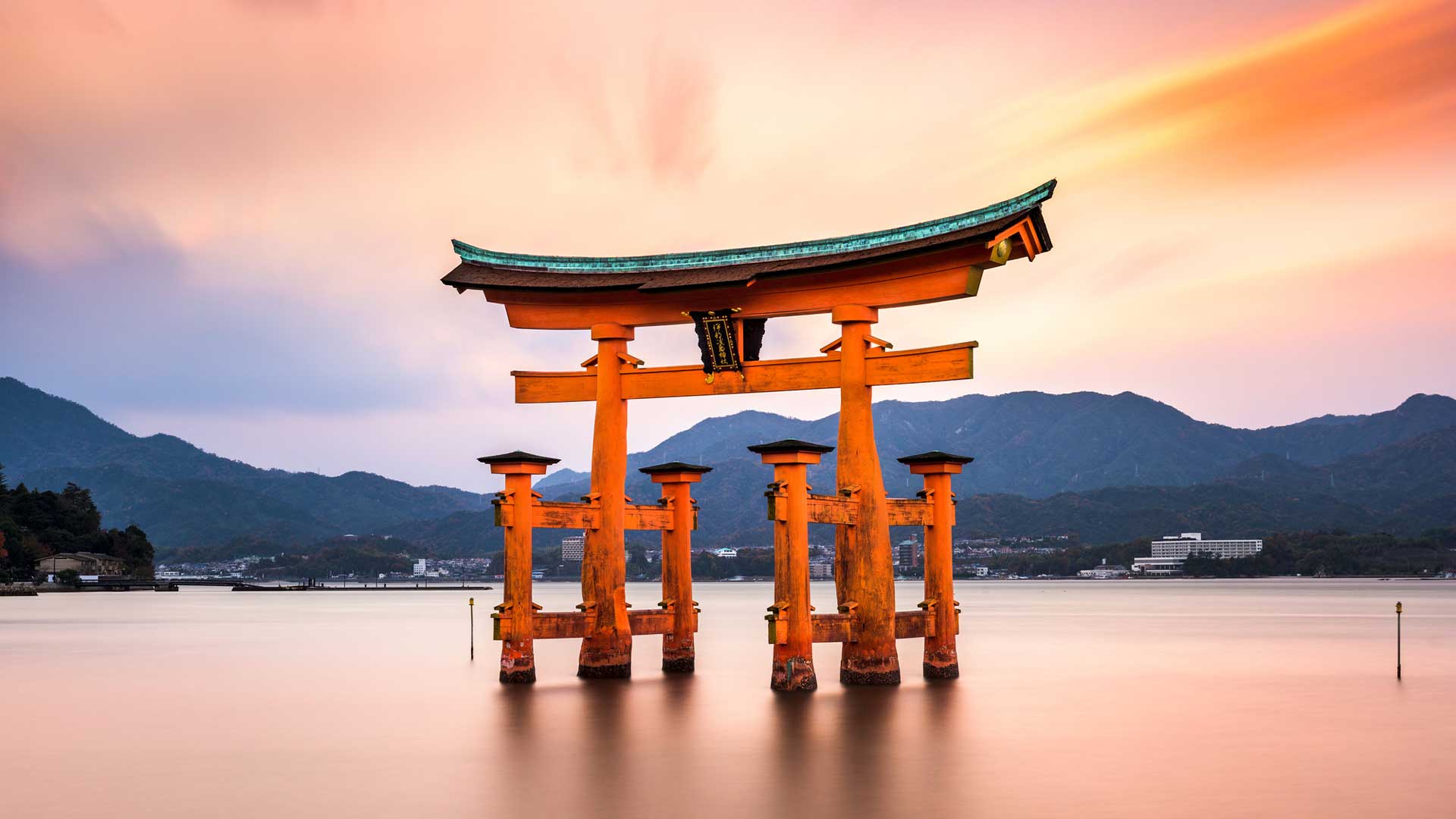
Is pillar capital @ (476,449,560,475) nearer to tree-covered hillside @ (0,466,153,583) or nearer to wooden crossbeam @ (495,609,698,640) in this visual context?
wooden crossbeam @ (495,609,698,640)

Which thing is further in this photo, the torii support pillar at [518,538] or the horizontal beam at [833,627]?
the torii support pillar at [518,538]

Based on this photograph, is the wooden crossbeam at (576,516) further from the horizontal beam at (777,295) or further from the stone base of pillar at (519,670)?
the horizontal beam at (777,295)

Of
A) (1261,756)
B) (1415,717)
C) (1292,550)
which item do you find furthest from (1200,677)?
(1292,550)

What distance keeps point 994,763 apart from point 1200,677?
18.3 m

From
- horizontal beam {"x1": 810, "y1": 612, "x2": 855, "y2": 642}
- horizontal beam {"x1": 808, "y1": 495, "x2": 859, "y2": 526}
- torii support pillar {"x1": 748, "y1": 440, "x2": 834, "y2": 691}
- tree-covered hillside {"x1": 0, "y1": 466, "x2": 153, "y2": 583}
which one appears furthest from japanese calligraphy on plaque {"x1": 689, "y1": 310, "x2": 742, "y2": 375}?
tree-covered hillside {"x1": 0, "y1": 466, "x2": 153, "y2": 583}

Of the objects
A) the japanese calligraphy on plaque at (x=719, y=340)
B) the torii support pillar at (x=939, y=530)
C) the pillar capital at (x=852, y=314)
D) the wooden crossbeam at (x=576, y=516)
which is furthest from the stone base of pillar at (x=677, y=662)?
the pillar capital at (x=852, y=314)

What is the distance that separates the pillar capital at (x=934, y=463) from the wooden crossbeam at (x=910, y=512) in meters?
0.57

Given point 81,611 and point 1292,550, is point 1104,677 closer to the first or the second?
point 81,611

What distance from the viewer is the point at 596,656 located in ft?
80.7

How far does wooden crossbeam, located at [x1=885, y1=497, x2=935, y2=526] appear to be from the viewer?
74.9ft

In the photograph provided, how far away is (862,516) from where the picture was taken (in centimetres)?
2153

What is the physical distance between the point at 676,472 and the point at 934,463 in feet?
16.2

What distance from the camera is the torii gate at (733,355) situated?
21.0 meters

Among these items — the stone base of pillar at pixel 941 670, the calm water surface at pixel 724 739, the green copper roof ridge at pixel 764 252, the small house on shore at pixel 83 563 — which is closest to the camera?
→ the calm water surface at pixel 724 739
